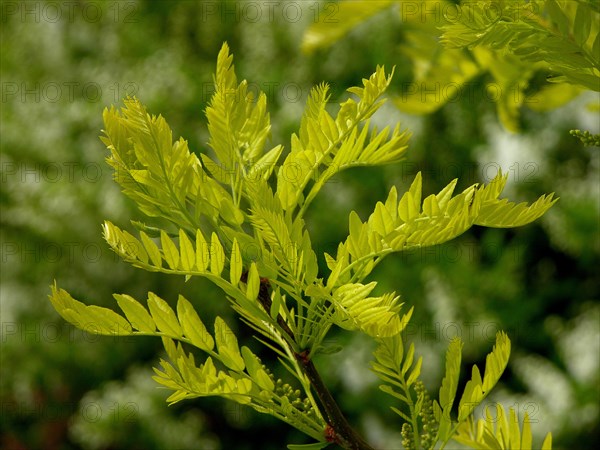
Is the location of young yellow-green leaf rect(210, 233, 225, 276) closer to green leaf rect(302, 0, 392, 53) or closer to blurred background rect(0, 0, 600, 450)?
green leaf rect(302, 0, 392, 53)

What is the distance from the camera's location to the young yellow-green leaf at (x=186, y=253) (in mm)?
349

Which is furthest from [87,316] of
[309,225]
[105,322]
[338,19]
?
[309,225]

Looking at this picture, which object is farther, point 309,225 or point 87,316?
point 309,225

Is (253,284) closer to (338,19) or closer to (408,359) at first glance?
(408,359)

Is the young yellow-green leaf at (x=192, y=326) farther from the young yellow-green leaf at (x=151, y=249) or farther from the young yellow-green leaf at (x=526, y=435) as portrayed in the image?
the young yellow-green leaf at (x=526, y=435)

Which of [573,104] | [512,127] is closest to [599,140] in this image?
[512,127]

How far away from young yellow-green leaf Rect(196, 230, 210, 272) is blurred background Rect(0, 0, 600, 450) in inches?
63.1

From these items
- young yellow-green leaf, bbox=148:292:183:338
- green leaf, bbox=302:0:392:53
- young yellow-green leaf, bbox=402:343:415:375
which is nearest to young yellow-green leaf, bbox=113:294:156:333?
young yellow-green leaf, bbox=148:292:183:338

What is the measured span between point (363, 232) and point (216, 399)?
2.17m

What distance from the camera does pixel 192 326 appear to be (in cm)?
37

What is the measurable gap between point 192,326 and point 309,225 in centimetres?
210

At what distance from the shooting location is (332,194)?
2479mm

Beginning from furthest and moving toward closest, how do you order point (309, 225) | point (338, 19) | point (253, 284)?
point (309, 225) → point (338, 19) → point (253, 284)

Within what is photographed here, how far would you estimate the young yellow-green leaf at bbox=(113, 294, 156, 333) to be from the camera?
1.17 feet
